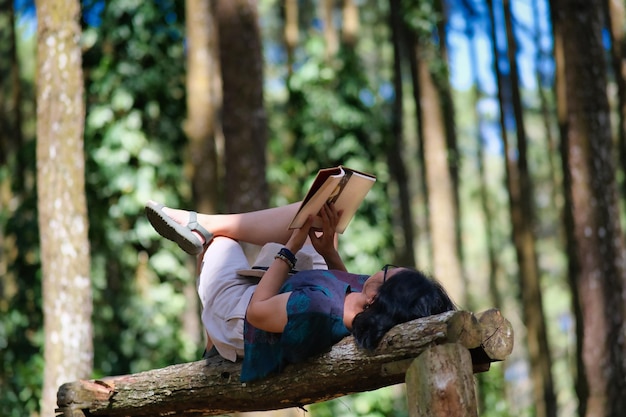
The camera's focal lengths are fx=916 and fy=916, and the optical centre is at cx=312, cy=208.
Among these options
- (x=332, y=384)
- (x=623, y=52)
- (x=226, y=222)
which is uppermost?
(x=623, y=52)

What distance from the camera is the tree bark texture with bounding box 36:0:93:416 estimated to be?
6633mm

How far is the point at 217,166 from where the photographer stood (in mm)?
10656

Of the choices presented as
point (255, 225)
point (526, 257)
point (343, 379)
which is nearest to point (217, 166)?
point (526, 257)

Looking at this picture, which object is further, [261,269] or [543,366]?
[543,366]

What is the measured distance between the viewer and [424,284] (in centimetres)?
388

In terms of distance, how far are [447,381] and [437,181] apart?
8217 millimetres

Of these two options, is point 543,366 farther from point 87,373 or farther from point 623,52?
point 87,373

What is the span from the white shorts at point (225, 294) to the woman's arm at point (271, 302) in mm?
212

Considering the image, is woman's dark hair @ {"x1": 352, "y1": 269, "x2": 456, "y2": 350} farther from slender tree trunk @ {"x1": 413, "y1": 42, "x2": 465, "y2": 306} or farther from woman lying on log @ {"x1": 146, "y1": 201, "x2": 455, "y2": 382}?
slender tree trunk @ {"x1": 413, "y1": 42, "x2": 465, "y2": 306}

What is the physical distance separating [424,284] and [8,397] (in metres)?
6.21

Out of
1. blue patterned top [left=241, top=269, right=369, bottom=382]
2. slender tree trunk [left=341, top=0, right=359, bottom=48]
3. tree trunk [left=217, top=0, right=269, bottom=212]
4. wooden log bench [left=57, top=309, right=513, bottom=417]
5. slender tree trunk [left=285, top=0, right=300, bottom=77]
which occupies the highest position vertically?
slender tree trunk [left=285, top=0, right=300, bottom=77]

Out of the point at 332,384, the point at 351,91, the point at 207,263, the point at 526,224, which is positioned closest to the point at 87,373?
the point at 207,263

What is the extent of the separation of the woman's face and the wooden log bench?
0.21 m

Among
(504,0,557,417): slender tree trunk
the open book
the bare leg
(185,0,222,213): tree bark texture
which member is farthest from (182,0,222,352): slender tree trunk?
the open book
